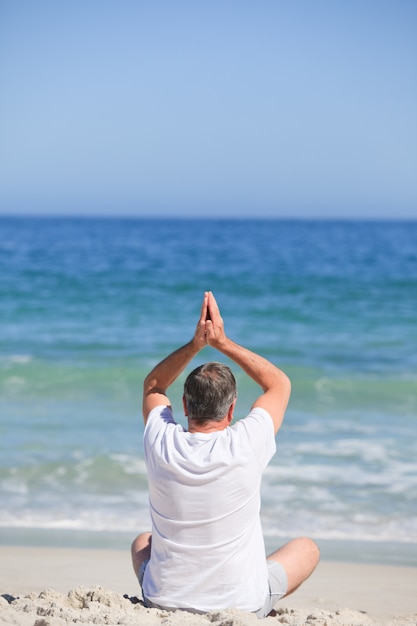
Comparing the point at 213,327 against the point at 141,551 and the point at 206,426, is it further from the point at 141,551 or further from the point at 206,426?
the point at 141,551

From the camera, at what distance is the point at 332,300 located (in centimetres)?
1861

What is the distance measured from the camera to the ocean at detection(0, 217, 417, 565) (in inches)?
230

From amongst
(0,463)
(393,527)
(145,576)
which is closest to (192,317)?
(0,463)

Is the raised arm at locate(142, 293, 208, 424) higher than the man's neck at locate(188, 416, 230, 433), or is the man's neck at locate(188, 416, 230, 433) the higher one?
the raised arm at locate(142, 293, 208, 424)

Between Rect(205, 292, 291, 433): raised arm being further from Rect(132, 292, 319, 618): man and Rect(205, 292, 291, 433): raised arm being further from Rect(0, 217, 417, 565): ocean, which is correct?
Rect(0, 217, 417, 565): ocean

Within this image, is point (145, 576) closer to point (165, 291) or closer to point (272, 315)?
point (272, 315)

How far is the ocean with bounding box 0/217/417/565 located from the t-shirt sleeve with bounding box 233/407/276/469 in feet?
7.90

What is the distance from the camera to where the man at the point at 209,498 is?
291 cm

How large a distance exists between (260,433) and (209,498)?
0.94ft

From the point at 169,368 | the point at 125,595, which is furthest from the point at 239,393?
the point at 169,368

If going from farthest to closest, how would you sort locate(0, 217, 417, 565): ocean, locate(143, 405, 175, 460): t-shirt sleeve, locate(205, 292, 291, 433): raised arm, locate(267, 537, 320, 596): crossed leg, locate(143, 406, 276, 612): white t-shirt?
locate(0, 217, 417, 565): ocean, locate(267, 537, 320, 596): crossed leg, locate(205, 292, 291, 433): raised arm, locate(143, 405, 175, 460): t-shirt sleeve, locate(143, 406, 276, 612): white t-shirt

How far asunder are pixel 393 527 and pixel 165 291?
15012mm

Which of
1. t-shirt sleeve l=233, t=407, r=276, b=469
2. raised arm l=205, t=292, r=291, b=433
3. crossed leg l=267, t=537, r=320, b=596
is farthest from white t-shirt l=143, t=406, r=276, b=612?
crossed leg l=267, t=537, r=320, b=596

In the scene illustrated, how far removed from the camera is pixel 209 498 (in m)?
2.92
